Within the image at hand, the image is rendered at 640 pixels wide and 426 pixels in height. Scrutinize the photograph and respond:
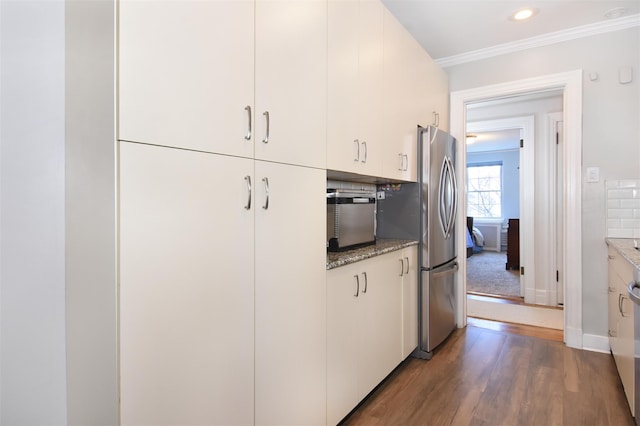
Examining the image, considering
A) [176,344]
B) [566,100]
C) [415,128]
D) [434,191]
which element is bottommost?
[176,344]

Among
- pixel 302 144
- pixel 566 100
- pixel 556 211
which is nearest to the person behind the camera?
pixel 302 144

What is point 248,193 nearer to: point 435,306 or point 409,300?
point 409,300

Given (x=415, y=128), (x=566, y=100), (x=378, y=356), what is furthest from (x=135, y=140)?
(x=566, y=100)

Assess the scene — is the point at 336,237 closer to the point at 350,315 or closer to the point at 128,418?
the point at 350,315

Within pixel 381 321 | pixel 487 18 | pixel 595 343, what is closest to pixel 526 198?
pixel 595 343

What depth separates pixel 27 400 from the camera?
3.54ft

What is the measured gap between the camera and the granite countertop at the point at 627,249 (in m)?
1.74

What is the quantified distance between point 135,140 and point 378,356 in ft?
6.04

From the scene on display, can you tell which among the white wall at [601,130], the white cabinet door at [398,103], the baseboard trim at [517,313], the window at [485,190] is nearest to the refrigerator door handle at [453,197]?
the white cabinet door at [398,103]

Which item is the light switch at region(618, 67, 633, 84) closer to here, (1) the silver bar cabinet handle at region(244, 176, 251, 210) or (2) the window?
(1) the silver bar cabinet handle at region(244, 176, 251, 210)

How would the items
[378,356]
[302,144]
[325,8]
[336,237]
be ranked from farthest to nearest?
[378,356]
[336,237]
[325,8]
[302,144]

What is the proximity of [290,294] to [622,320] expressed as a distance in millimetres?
1991

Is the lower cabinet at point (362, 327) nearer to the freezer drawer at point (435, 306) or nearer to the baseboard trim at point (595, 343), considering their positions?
the freezer drawer at point (435, 306)

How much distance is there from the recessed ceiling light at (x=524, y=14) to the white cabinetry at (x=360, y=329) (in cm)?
202
